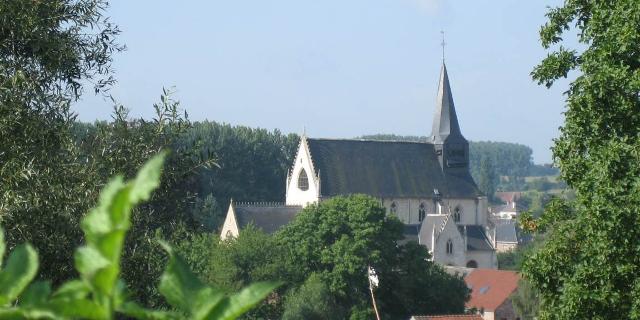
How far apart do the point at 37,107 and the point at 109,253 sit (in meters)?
8.17

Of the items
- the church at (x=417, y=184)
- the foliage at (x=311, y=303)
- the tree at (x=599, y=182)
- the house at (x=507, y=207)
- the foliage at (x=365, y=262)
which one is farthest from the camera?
the house at (x=507, y=207)

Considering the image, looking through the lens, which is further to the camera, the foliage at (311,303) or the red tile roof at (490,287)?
the red tile roof at (490,287)

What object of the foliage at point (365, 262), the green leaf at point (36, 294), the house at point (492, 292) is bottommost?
the house at point (492, 292)

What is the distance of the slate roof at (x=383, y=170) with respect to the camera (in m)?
72.4

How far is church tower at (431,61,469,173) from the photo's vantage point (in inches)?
3031

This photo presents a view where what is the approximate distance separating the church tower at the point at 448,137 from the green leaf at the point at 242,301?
75919 mm

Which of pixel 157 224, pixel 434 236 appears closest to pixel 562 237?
pixel 157 224

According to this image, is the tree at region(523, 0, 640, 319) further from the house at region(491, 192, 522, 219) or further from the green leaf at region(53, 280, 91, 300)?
the house at region(491, 192, 522, 219)

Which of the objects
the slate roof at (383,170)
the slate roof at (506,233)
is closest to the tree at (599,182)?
the slate roof at (383,170)

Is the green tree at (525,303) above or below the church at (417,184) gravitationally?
below

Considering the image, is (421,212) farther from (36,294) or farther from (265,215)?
(36,294)

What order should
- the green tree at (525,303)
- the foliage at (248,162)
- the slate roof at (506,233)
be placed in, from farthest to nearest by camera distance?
the slate roof at (506,233) → the foliage at (248,162) → the green tree at (525,303)

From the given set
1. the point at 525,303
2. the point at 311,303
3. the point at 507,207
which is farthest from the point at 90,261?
the point at 507,207

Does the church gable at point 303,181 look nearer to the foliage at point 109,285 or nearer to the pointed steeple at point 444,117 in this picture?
the pointed steeple at point 444,117
